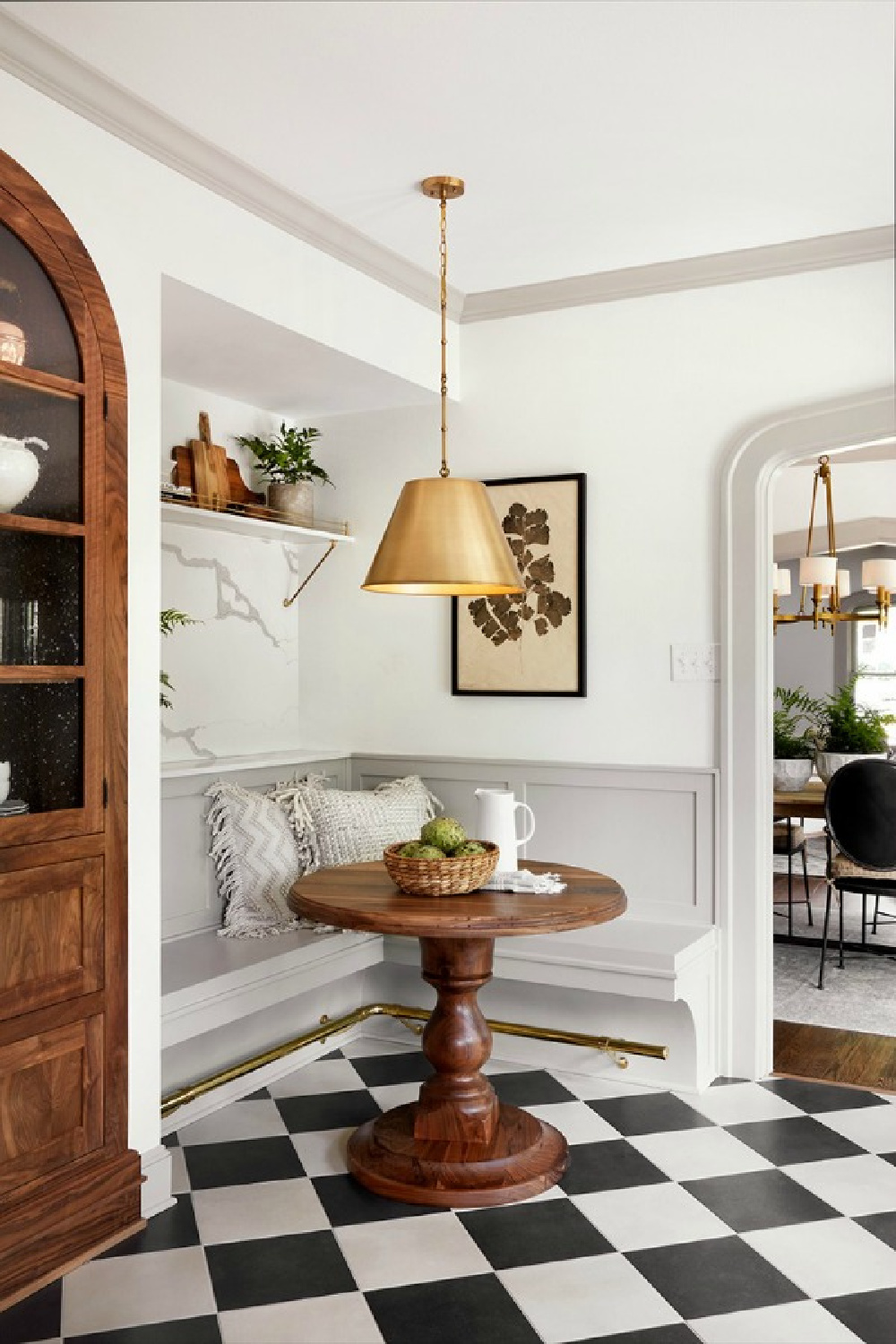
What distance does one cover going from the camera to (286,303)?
340 centimetres

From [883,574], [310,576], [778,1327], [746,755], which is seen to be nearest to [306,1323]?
[778,1327]

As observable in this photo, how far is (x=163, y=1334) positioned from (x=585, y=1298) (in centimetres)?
85

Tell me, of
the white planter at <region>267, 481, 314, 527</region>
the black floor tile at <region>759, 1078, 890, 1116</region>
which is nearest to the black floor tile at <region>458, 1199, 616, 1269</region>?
the black floor tile at <region>759, 1078, 890, 1116</region>

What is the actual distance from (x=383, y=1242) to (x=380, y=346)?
104 inches

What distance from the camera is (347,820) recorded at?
3.94 m

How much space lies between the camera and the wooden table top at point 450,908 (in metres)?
2.71

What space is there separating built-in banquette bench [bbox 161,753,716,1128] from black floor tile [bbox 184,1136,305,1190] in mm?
196

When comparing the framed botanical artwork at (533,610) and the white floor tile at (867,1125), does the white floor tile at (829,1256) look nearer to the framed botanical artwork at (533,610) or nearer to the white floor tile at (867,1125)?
the white floor tile at (867,1125)

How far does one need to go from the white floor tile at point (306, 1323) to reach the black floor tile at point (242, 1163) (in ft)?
1.95

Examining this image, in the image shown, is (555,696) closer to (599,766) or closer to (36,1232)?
(599,766)

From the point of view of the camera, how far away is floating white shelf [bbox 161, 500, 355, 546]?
3779 mm

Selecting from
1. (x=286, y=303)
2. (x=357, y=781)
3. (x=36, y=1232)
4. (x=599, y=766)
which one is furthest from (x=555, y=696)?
(x=36, y=1232)

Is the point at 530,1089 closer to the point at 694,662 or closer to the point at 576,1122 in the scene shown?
the point at 576,1122

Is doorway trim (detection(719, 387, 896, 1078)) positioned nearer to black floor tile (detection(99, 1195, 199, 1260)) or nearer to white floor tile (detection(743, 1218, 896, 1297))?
white floor tile (detection(743, 1218, 896, 1297))
